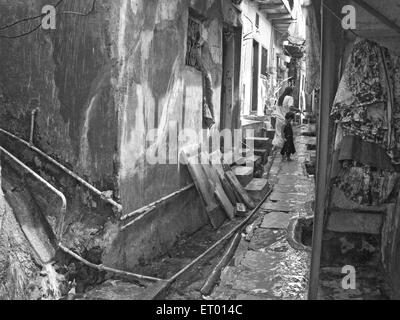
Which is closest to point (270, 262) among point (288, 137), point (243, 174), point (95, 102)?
point (95, 102)

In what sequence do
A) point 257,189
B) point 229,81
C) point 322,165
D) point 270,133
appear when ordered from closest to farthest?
point 322,165 < point 257,189 < point 229,81 < point 270,133

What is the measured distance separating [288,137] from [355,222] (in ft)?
29.1

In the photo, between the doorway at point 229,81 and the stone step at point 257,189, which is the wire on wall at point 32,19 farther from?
the doorway at point 229,81

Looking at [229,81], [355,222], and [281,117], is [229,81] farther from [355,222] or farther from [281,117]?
[355,222]

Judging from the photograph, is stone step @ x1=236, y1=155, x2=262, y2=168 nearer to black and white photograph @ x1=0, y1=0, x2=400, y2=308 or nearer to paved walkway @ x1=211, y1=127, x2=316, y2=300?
paved walkway @ x1=211, y1=127, x2=316, y2=300

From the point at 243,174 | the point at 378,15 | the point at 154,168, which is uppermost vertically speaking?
the point at 378,15

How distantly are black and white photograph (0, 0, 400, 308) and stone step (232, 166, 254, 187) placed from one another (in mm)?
2298

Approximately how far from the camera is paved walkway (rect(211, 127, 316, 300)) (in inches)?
217

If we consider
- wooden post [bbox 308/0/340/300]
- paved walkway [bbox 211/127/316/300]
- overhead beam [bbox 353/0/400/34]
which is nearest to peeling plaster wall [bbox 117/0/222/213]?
paved walkway [bbox 211/127/316/300]

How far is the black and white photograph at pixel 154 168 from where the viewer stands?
4.56 metres

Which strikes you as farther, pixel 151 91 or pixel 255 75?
pixel 255 75

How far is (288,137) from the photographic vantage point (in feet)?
47.6

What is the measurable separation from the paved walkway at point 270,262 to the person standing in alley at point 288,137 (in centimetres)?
471

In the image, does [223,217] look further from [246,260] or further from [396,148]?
[396,148]
